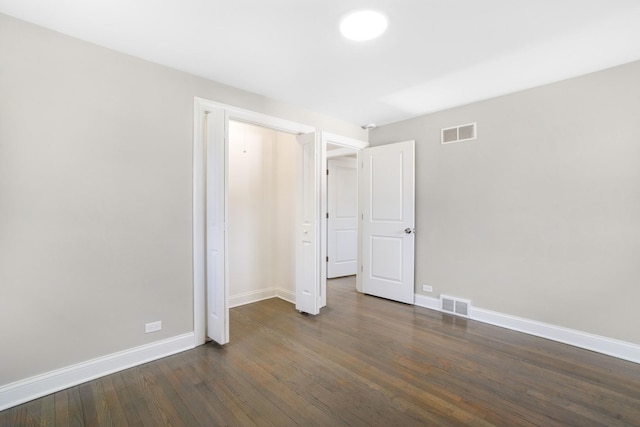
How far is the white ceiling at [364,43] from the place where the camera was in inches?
71.1

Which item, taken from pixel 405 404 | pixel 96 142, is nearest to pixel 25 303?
pixel 96 142

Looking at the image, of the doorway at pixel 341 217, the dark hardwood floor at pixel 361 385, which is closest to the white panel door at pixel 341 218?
the doorway at pixel 341 217

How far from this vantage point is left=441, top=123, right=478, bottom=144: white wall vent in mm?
3438

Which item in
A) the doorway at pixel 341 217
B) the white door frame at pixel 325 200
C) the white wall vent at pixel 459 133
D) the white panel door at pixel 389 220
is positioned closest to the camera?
the white wall vent at pixel 459 133

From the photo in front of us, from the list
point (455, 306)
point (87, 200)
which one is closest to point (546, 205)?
point (455, 306)

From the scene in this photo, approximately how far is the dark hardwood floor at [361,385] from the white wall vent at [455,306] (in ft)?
1.35

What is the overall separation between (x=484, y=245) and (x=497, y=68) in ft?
6.16

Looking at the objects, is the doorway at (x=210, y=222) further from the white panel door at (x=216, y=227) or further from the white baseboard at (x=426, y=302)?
the white baseboard at (x=426, y=302)

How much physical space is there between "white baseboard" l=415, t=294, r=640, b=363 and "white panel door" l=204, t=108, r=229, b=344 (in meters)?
2.85

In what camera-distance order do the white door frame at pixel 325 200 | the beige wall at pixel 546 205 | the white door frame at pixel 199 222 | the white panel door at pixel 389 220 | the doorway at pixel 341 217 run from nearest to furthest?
the beige wall at pixel 546 205 < the white door frame at pixel 199 222 < the white door frame at pixel 325 200 < the white panel door at pixel 389 220 < the doorway at pixel 341 217

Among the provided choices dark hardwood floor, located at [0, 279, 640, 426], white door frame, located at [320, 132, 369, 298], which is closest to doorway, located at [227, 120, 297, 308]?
white door frame, located at [320, 132, 369, 298]

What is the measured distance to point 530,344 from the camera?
2764mm

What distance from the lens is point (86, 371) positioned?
2.13 metres

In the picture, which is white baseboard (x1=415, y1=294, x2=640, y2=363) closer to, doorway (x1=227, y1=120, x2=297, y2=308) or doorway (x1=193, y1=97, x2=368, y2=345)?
doorway (x1=227, y1=120, x2=297, y2=308)
